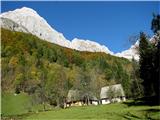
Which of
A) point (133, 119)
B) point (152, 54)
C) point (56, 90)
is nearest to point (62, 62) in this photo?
point (56, 90)

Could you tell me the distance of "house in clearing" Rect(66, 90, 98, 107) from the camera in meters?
122

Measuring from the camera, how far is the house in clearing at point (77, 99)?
4818 inches

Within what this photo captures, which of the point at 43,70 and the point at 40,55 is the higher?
the point at 40,55

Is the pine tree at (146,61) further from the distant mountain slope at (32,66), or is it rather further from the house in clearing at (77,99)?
the distant mountain slope at (32,66)

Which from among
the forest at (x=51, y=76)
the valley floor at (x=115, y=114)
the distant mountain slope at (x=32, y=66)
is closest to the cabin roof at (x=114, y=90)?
the forest at (x=51, y=76)

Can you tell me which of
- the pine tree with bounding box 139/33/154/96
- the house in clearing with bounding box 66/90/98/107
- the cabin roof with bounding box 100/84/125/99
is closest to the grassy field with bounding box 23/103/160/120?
the pine tree with bounding box 139/33/154/96

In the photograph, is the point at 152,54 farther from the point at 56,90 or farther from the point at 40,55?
the point at 40,55

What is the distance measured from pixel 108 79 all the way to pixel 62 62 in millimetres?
36805

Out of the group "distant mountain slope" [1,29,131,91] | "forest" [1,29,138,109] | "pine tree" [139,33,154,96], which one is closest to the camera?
"pine tree" [139,33,154,96]

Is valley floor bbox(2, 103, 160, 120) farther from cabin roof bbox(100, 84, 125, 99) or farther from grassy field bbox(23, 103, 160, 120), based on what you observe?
cabin roof bbox(100, 84, 125, 99)

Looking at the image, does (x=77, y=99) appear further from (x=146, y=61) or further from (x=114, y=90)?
(x=146, y=61)

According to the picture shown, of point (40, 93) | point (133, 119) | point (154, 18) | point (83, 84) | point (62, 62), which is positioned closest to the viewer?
point (133, 119)

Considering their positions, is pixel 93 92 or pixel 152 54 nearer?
pixel 152 54

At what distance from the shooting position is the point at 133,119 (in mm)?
36156
